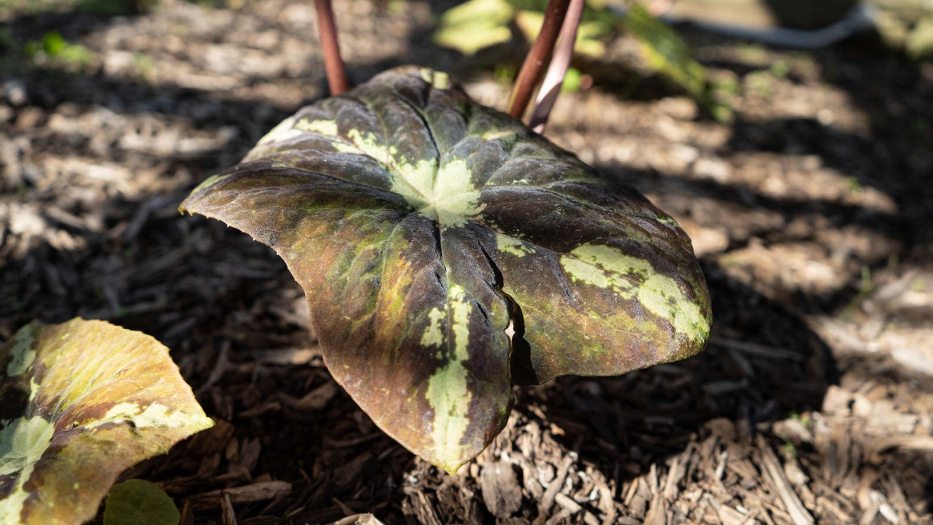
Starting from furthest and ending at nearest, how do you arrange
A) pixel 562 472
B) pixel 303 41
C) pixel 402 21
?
pixel 402 21, pixel 303 41, pixel 562 472

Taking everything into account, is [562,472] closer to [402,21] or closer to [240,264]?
[240,264]

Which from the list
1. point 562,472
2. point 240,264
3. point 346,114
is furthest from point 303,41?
point 562,472

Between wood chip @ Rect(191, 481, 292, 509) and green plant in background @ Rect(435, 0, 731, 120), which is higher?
green plant in background @ Rect(435, 0, 731, 120)

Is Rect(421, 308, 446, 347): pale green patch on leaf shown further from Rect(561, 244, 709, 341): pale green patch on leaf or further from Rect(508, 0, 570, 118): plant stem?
Rect(508, 0, 570, 118): plant stem

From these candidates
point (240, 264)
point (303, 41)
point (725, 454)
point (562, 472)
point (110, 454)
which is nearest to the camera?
point (110, 454)

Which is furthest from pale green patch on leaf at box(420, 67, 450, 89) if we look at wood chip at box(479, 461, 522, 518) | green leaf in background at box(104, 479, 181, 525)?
green leaf in background at box(104, 479, 181, 525)

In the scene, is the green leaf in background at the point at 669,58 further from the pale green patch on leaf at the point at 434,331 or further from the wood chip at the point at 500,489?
the pale green patch on leaf at the point at 434,331
